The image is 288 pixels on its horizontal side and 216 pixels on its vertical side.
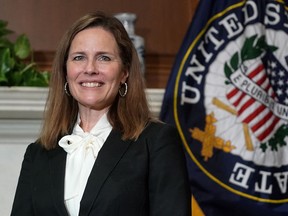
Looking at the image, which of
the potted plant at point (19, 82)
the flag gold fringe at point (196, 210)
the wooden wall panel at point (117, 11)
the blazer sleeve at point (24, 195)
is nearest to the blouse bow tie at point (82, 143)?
the blazer sleeve at point (24, 195)

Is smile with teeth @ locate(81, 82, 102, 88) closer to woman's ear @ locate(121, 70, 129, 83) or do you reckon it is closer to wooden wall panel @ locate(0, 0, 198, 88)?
woman's ear @ locate(121, 70, 129, 83)

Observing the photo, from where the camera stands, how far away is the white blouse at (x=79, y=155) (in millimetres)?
1489

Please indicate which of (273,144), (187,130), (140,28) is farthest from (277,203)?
(140,28)

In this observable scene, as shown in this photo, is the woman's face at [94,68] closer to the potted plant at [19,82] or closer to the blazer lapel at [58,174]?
the blazer lapel at [58,174]

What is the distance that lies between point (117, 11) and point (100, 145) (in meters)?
1.29

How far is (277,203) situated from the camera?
2.43 m

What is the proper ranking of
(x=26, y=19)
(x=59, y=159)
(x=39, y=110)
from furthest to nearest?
1. (x=26, y=19)
2. (x=39, y=110)
3. (x=59, y=159)

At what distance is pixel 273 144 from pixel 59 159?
45.0 inches

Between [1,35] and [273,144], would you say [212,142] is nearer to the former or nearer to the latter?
[273,144]

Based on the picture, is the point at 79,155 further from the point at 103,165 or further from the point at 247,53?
the point at 247,53

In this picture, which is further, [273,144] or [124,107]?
[273,144]

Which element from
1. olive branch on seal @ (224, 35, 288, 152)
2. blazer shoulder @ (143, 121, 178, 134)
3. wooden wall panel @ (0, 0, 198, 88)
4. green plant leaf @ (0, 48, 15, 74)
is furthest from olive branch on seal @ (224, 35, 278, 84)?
blazer shoulder @ (143, 121, 178, 134)

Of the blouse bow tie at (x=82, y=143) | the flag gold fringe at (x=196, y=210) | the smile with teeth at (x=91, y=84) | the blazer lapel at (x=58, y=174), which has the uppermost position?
the smile with teeth at (x=91, y=84)

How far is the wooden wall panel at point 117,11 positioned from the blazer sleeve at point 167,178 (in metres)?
1.24
